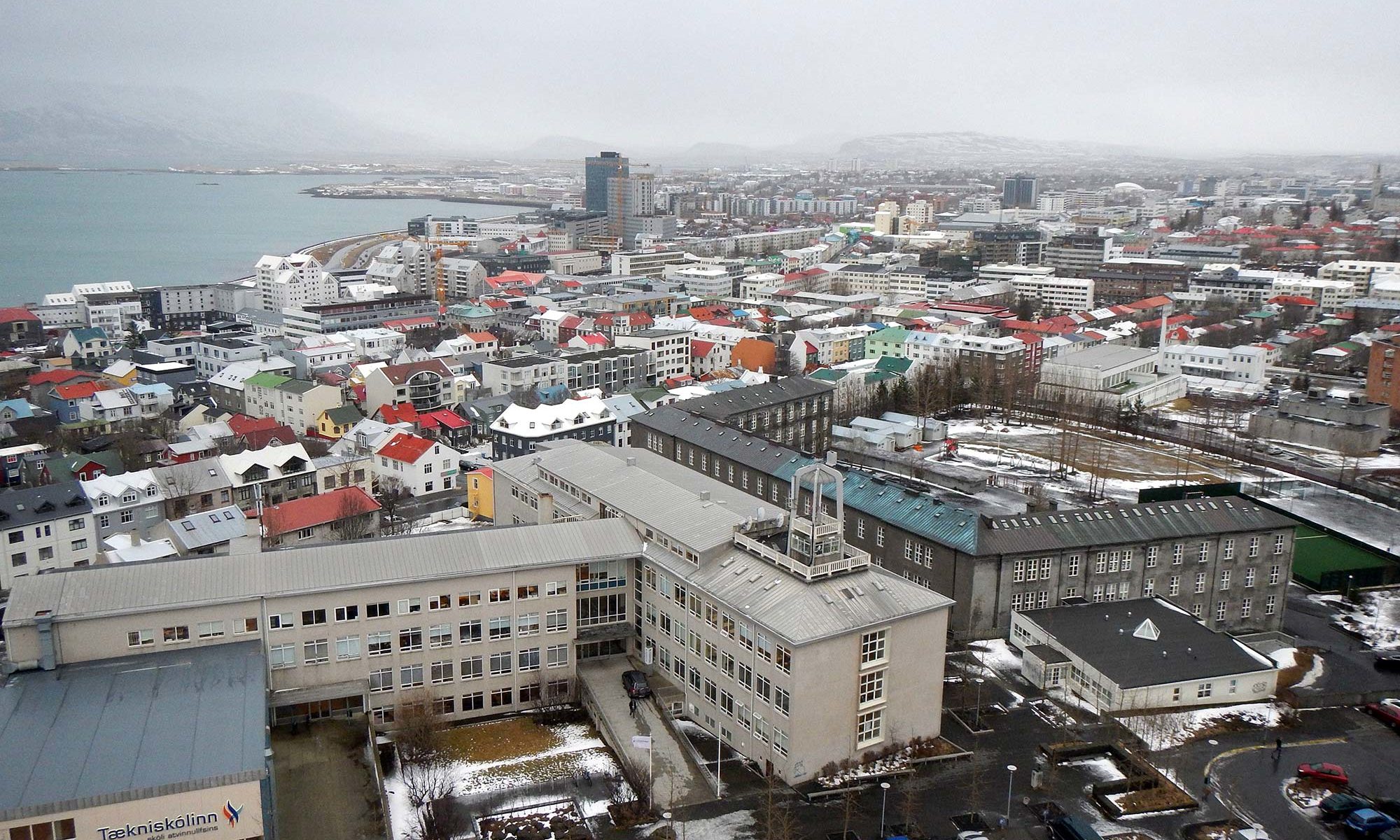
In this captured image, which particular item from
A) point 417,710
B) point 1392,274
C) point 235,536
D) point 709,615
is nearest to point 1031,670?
point 709,615

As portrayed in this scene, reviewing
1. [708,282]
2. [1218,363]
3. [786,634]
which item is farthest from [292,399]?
[1218,363]

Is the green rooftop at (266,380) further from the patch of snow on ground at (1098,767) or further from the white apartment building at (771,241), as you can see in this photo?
the white apartment building at (771,241)

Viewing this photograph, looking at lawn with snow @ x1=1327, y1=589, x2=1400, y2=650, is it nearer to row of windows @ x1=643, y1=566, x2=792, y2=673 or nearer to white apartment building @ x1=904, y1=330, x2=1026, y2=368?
row of windows @ x1=643, y1=566, x2=792, y2=673

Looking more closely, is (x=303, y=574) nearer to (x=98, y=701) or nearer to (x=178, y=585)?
(x=178, y=585)

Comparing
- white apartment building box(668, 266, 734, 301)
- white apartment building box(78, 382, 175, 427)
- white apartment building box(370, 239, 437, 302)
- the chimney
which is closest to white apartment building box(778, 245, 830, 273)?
white apartment building box(668, 266, 734, 301)

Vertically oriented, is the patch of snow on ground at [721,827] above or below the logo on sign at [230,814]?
below

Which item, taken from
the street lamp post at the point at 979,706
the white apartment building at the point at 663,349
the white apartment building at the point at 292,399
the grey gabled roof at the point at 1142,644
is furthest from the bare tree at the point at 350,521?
the white apartment building at the point at 663,349
